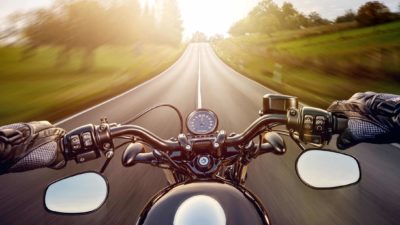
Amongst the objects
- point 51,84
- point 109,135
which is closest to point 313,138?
point 109,135

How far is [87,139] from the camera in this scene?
1.93 meters

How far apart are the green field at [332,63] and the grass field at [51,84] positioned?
8.35 metres

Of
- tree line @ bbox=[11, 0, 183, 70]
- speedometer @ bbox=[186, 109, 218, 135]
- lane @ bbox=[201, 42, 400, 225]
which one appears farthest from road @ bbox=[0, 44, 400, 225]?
tree line @ bbox=[11, 0, 183, 70]

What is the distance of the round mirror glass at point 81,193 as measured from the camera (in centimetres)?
186

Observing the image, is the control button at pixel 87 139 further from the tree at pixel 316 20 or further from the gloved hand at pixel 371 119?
the tree at pixel 316 20

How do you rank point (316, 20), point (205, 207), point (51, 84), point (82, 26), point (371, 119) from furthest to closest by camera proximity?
point (316, 20)
point (82, 26)
point (51, 84)
point (371, 119)
point (205, 207)

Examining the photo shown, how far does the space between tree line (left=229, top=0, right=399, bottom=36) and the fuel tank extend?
3073 centimetres

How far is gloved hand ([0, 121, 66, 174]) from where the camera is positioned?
1734 mm

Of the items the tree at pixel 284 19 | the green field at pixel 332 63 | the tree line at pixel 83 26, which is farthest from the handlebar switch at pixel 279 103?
the tree at pixel 284 19

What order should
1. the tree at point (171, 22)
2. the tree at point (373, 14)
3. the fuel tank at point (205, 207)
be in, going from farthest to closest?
the tree at point (171, 22) < the tree at point (373, 14) < the fuel tank at point (205, 207)

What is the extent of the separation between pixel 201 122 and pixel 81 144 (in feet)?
2.57

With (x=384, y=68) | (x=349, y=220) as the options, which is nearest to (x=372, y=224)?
(x=349, y=220)

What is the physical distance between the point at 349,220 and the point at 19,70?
33.0 meters

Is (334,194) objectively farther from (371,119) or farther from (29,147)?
(29,147)
